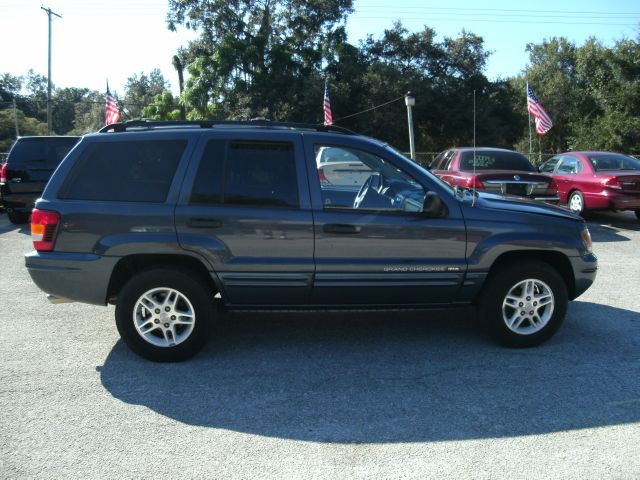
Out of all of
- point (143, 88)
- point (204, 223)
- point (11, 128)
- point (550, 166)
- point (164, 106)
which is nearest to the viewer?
Result: point (204, 223)

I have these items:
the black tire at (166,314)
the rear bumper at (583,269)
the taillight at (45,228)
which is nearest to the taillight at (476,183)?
the rear bumper at (583,269)

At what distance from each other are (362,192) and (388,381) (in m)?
1.56

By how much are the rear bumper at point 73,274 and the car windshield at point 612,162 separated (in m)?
11.0

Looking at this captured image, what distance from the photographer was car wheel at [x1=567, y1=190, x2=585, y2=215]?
40.2 feet

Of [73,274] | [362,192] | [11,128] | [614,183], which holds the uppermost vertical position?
[11,128]

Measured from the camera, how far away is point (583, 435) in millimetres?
3453

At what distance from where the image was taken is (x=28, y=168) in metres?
12.0

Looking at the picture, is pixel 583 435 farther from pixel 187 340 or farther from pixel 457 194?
pixel 187 340

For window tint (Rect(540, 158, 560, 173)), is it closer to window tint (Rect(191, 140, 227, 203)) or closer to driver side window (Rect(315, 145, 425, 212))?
driver side window (Rect(315, 145, 425, 212))

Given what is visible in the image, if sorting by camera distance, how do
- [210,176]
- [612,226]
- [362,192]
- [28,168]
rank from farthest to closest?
[612,226], [28,168], [362,192], [210,176]

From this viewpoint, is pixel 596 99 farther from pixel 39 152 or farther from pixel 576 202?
pixel 39 152

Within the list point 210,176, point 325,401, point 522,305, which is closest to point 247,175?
point 210,176

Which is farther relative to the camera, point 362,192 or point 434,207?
point 362,192

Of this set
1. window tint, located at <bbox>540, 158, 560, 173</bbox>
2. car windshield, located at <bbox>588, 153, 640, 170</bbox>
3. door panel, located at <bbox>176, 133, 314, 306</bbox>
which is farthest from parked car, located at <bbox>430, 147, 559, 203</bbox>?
door panel, located at <bbox>176, 133, 314, 306</bbox>
